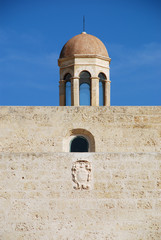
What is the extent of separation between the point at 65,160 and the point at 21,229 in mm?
1283

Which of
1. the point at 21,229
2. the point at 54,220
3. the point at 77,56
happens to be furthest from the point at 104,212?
the point at 77,56

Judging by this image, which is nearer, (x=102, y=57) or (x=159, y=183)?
(x=159, y=183)

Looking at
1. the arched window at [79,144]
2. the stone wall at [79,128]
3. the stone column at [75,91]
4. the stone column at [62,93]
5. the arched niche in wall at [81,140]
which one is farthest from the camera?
the stone column at [62,93]

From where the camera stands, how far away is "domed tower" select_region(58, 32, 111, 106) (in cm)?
1234

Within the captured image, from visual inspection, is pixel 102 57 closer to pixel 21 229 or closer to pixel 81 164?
pixel 81 164

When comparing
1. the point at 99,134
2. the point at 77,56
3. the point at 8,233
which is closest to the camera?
the point at 8,233

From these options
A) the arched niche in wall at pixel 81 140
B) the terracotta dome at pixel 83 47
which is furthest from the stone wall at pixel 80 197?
the terracotta dome at pixel 83 47

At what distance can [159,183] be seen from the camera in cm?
713

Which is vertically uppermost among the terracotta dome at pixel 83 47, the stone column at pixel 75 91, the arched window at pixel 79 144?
the terracotta dome at pixel 83 47

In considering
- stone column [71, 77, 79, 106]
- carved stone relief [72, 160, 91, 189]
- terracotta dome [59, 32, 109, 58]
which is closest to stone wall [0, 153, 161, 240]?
carved stone relief [72, 160, 91, 189]

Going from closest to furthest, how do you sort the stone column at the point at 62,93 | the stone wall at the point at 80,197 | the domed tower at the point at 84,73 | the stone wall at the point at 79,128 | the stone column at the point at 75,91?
the stone wall at the point at 80,197 → the stone wall at the point at 79,128 → the stone column at the point at 75,91 → the domed tower at the point at 84,73 → the stone column at the point at 62,93

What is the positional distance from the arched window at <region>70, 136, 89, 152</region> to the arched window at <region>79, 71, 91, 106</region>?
6.29 feet

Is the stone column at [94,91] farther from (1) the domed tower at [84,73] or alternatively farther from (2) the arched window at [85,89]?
(2) the arched window at [85,89]

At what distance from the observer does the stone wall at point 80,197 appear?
6.92 m
